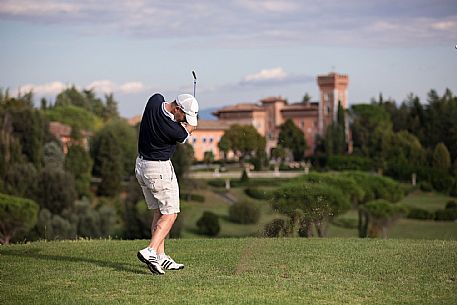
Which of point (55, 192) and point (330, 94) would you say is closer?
point (55, 192)

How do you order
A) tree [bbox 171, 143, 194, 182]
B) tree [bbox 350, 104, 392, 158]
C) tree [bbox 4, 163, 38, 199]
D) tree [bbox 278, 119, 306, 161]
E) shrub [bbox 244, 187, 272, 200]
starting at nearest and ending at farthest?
1. tree [bbox 4, 163, 38, 199]
2. tree [bbox 171, 143, 194, 182]
3. shrub [bbox 244, 187, 272, 200]
4. tree [bbox 350, 104, 392, 158]
5. tree [bbox 278, 119, 306, 161]

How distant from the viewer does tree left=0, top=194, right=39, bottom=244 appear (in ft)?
148

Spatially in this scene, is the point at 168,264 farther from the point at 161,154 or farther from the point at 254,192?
the point at 254,192

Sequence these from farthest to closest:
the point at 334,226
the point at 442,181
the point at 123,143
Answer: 1. the point at 123,143
2. the point at 442,181
3. the point at 334,226

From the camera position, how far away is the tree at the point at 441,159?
82.4 metres

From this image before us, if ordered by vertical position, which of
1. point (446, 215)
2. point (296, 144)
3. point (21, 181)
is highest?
point (296, 144)

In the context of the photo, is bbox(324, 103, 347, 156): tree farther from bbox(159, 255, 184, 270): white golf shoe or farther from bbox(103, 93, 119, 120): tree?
bbox(159, 255, 184, 270): white golf shoe

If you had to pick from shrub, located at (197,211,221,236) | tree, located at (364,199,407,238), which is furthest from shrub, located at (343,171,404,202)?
shrub, located at (197,211,221,236)

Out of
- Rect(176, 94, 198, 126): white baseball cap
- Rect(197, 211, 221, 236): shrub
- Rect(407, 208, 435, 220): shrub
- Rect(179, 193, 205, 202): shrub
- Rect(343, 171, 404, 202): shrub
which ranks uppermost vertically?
Rect(176, 94, 198, 126): white baseball cap

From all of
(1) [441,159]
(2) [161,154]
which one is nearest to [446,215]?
(1) [441,159]

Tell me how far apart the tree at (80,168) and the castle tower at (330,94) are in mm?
60297

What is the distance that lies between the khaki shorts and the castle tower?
392ft

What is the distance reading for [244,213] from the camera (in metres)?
61.0

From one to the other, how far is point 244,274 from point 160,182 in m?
1.32
